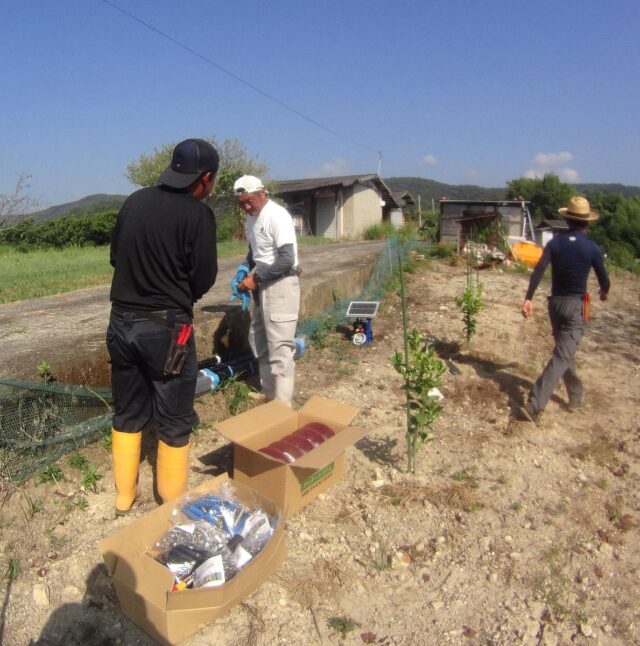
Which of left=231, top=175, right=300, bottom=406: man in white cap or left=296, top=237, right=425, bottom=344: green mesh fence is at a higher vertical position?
left=231, top=175, right=300, bottom=406: man in white cap

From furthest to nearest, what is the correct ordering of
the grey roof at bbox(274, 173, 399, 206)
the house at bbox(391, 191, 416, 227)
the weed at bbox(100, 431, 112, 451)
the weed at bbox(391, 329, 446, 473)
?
the house at bbox(391, 191, 416, 227) < the grey roof at bbox(274, 173, 399, 206) < the weed at bbox(391, 329, 446, 473) < the weed at bbox(100, 431, 112, 451)

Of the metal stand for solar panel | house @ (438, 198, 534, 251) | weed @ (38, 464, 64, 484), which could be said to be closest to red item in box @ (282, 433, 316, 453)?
weed @ (38, 464, 64, 484)

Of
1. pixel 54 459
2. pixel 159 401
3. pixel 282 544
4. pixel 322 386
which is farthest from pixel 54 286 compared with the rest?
pixel 282 544

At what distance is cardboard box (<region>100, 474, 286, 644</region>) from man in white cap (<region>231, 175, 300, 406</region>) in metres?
1.83

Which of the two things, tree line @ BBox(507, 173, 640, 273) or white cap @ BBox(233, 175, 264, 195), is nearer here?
white cap @ BBox(233, 175, 264, 195)

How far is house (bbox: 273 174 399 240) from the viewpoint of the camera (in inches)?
1278

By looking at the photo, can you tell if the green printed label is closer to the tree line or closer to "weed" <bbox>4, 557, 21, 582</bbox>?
"weed" <bbox>4, 557, 21, 582</bbox>

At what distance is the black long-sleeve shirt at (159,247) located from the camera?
2902 millimetres

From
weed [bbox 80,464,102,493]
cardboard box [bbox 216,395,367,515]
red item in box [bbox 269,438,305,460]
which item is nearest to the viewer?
cardboard box [bbox 216,395,367,515]

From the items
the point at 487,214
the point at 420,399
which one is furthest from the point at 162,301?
the point at 487,214

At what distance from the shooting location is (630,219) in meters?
24.2

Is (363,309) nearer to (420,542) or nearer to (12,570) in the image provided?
(420,542)

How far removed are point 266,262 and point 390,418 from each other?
1.67 metres

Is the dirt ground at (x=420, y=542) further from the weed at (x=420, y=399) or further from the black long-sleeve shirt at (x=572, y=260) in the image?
the black long-sleeve shirt at (x=572, y=260)
